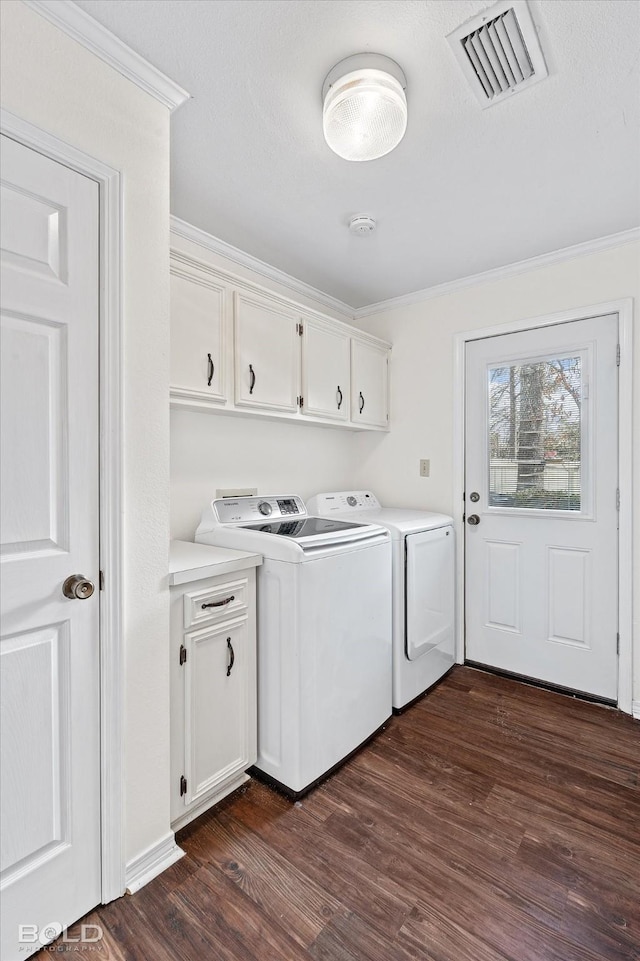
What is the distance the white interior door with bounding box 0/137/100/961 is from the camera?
3.65ft

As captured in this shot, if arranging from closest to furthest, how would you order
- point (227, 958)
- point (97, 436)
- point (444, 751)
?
1. point (227, 958)
2. point (97, 436)
3. point (444, 751)

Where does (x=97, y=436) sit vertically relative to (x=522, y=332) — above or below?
below

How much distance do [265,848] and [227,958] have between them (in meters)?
0.34

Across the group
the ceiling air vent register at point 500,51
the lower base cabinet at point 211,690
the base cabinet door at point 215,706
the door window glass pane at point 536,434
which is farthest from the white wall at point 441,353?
the base cabinet door at point 215,706

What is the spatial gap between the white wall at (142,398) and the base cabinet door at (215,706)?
14 centimetres

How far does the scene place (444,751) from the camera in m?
2.05

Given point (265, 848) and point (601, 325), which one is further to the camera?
point (601, 325)

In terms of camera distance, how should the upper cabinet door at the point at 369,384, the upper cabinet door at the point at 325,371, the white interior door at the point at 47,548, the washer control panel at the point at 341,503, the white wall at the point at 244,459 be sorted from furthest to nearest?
the upper cabinet door at the point at 369,384
the washer control panel at the point at 341,503
the upper cabinet door at the point at 325,371
the white wall at the point at 244,459
the white interior door at the point at 47,548

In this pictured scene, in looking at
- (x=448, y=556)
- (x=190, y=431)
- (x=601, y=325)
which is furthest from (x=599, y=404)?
(x=190, y=431)

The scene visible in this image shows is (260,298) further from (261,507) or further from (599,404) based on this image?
(599,404)

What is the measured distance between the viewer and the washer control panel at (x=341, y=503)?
9.05ft

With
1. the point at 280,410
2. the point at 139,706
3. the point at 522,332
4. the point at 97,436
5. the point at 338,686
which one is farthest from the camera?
the point at 522,332

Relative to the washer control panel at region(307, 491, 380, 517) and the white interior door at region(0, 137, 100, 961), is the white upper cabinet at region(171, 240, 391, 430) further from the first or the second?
the white interior door at region(0, 137, 100, 961)

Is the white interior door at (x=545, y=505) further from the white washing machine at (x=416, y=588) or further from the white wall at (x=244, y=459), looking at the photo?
the white wall at (x=244, y=459)
